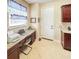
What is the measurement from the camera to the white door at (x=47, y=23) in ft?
25.1

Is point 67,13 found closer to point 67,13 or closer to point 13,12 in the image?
point 67,13

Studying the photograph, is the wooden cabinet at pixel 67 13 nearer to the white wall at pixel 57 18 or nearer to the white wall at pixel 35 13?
the white wall at pixel 57 18

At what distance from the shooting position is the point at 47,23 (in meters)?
7.88

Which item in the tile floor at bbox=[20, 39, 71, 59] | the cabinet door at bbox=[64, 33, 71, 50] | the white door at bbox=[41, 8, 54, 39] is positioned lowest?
the tile floor at bbox=[20, 39, 71, 59]

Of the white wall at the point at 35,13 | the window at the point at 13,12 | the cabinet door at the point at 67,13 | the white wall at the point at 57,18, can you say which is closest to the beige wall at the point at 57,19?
the white wall at the point at 57,18

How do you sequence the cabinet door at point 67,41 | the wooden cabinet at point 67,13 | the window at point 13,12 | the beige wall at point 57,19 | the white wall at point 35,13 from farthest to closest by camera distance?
1. the white wall at point 35,13
2. the beige wall at point 57,19
3. the wooden cabinet at point 67,13
4. the cabinet door at point 67,41
5. the window at point 13,12

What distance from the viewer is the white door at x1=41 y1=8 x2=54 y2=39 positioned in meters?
7.66

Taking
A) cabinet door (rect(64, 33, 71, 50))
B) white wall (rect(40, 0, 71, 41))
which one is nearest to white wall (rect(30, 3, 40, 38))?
white wall (rect(40, 0, 71, 41))

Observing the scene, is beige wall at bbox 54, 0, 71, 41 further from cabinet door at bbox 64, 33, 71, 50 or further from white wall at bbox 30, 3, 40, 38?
cabinet door at bbox 64, 33, 71, 50
